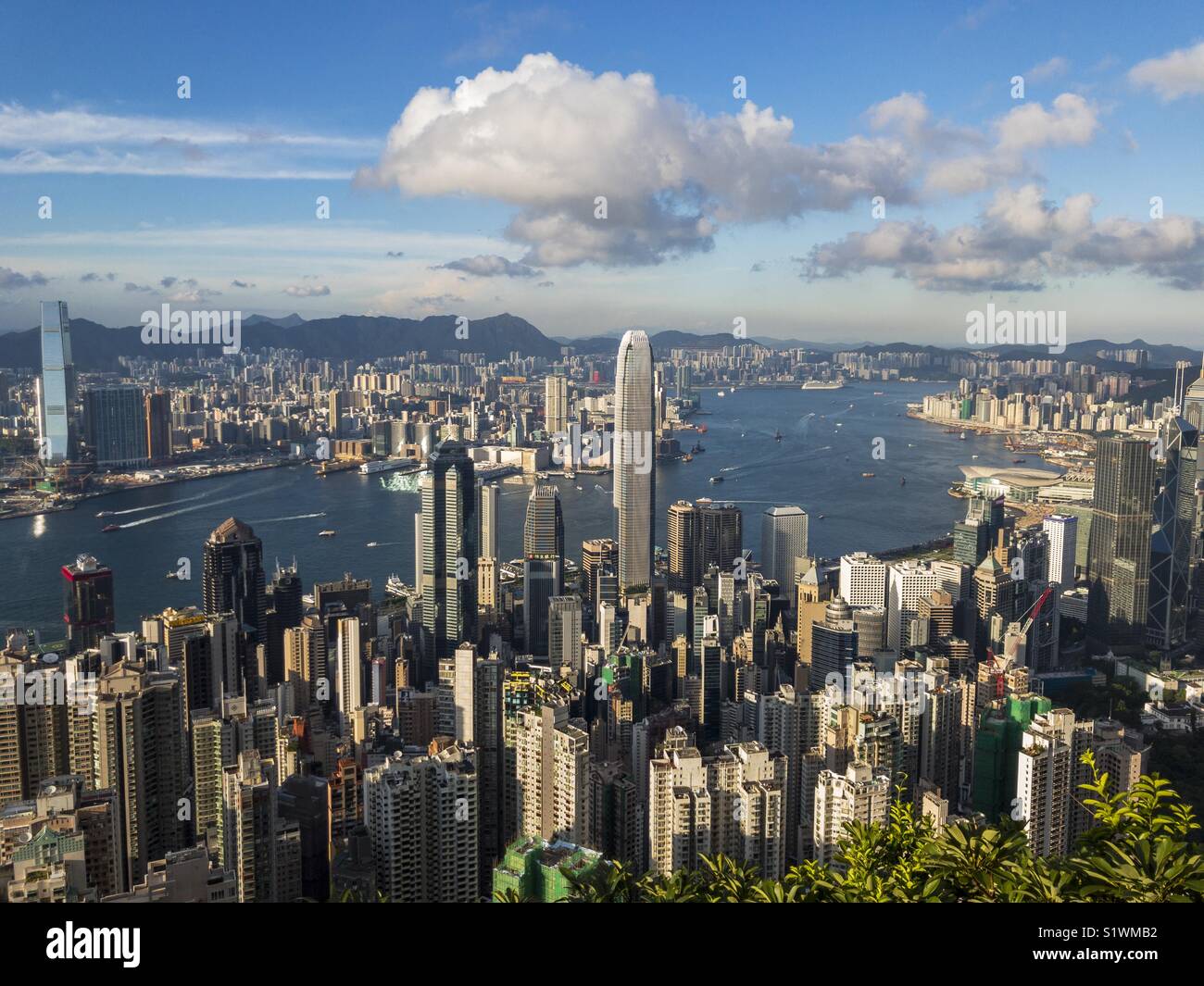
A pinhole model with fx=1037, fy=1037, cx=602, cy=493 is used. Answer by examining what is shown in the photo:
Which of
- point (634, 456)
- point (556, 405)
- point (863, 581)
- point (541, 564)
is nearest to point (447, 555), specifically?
point (541, 564)

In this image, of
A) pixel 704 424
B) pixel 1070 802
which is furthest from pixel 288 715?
pixel 704 424

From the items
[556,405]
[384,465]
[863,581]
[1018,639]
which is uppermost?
[556,405]

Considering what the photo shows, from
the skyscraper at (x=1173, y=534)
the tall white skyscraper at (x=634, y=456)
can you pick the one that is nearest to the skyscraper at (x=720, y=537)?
the tall white skyscraper at (x=634, y=456)

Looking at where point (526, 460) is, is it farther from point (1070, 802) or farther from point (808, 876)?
point (808, 876)

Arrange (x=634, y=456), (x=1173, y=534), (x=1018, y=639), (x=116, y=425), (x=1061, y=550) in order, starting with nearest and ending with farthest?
(x=1018, y=639) < (x=1173, y=534) < (x=1061, y=550) < (x=116, y=425) < (x=634, y=456)

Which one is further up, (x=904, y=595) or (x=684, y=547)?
(x=684, y=547)

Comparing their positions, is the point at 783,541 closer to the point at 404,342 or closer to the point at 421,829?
the point at 404,342
